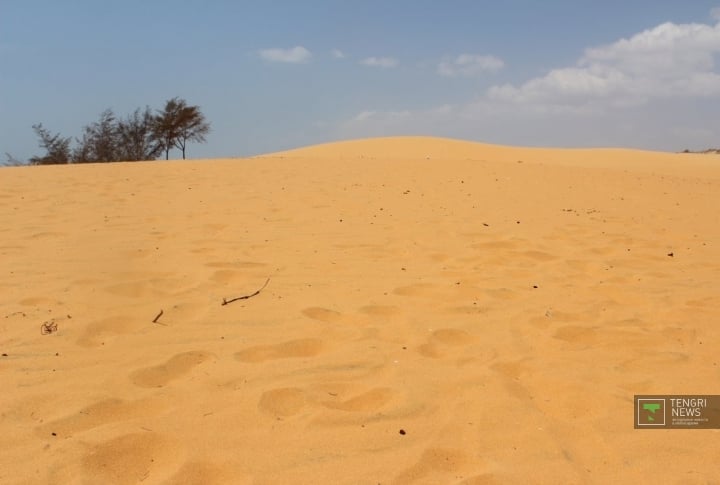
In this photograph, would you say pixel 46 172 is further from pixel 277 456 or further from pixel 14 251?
pixel 277 456

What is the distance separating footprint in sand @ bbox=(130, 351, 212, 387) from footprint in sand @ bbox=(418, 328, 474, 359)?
102 centimetres

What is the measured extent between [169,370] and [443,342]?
4.25ft

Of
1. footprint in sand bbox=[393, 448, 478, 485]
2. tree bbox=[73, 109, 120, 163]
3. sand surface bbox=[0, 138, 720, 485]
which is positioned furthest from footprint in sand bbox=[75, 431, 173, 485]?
tree bbox=[73, 109, 120, 163]

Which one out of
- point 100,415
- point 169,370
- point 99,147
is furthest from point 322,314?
point 99,147

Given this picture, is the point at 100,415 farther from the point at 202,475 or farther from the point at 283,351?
the point at 283,351

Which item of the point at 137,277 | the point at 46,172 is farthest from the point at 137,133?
the point at 137,277

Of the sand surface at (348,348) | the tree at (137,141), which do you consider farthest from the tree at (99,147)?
the sand surface at (348,348)

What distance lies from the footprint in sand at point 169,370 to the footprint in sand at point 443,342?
3.34 feet

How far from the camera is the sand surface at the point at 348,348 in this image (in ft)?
5.98

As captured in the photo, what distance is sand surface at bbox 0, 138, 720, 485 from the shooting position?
5.98 ft

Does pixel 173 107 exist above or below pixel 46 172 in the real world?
above

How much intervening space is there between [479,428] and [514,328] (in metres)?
1.04

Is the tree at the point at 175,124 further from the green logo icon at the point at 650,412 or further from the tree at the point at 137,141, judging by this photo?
the green logo icon at the point at 650,412

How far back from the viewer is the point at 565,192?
860 centimetres
